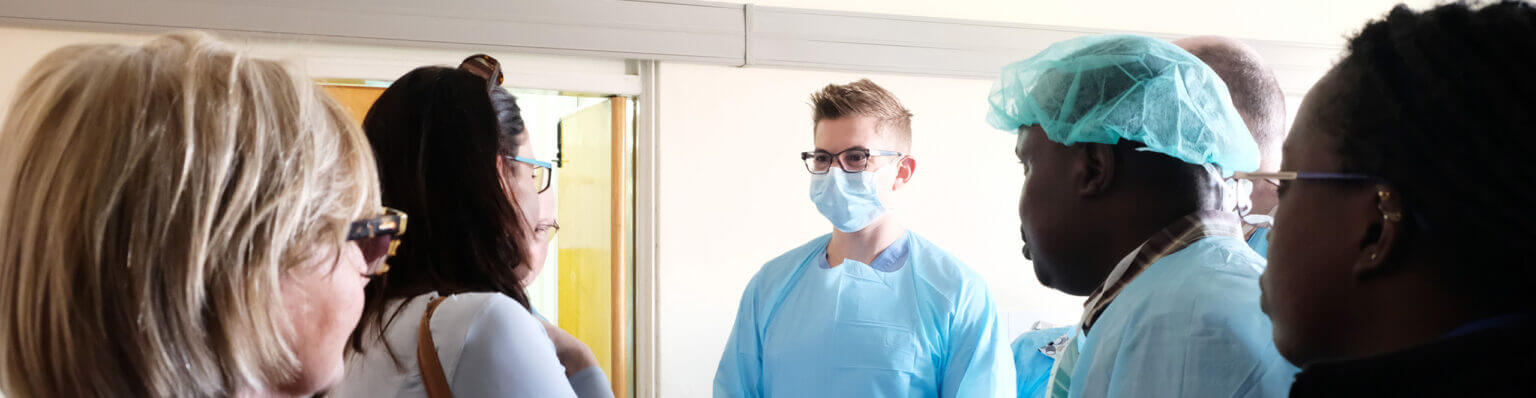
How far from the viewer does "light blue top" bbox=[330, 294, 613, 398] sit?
1095 mm

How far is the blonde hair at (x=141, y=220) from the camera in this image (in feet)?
2.09

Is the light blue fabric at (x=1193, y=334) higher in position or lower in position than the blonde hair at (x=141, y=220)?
lower

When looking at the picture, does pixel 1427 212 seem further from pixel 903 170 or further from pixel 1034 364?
pixel 903 170

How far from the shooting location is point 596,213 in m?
3.53

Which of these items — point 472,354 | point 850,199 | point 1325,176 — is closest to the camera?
point 1325,176

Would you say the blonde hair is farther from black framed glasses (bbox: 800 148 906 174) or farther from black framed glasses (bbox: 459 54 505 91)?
black framed glasses (bbox: 800 148 906 174)

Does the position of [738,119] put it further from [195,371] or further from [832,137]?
[195,371]

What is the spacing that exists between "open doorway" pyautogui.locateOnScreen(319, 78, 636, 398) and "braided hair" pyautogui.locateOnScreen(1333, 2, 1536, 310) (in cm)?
261

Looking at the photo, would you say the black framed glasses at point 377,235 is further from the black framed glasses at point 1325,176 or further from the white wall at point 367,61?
the white wall at point 367,61

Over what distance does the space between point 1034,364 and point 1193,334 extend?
1.34 meters

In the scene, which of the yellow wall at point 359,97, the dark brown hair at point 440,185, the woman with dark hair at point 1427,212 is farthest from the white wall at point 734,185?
the woman with dark hair at point 1427,212

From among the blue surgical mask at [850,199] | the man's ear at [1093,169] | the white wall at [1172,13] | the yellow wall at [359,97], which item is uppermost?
the white wall at [1172,13]

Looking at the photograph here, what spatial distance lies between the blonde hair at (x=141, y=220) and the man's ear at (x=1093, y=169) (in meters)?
0.99

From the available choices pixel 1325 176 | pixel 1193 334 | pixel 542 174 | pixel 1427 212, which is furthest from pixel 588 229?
pixel 1427 212
